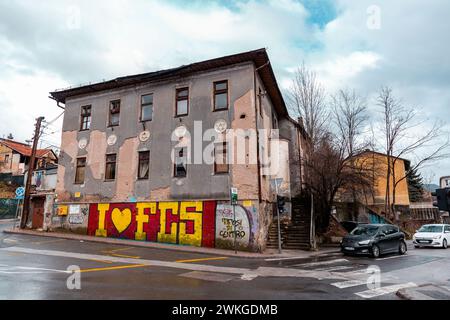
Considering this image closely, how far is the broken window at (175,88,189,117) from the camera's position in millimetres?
19203

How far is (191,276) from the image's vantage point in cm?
927

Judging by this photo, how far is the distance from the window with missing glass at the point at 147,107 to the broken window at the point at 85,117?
4.63 meters

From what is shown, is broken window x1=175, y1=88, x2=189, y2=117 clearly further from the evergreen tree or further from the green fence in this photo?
the evergreen tree

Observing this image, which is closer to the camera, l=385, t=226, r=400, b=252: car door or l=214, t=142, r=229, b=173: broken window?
l=385, t=226, r=400, b=252: car door

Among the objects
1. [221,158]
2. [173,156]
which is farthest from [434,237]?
[173,156]

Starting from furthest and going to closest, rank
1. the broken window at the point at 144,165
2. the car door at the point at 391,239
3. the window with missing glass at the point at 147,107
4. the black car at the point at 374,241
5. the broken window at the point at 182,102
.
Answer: the window with missing glass at the point at 147,107, the broken window at the point at 144,165, the broken window at the point at 182,102, the car door at the point at 391,239, the black car at the point at 374,241

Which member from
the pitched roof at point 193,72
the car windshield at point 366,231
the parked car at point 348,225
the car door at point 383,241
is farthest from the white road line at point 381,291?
the parked car at point 348,225

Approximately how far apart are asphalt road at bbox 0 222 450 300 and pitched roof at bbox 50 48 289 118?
10.9 meters

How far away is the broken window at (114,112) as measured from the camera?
21.2 meters

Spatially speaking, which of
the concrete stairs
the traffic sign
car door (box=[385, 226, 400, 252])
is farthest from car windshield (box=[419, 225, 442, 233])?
the traffic sign

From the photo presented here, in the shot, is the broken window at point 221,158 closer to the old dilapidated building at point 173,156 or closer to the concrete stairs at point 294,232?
the old dilapidated building at point 173,156

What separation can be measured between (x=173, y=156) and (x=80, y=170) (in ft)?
25.1

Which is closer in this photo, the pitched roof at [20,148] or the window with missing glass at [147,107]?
the window with missing glass at [147,107]
